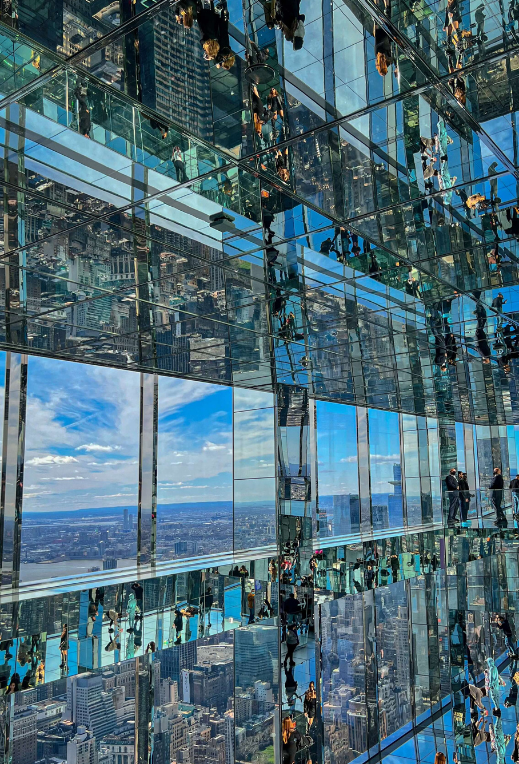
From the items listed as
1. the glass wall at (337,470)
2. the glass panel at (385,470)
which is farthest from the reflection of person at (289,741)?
the glass panel at (385,470)

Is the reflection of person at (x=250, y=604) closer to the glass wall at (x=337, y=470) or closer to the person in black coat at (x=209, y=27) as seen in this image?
the glass wall at (x=337, y=470)

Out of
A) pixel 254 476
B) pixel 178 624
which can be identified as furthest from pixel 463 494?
pixel 178 624

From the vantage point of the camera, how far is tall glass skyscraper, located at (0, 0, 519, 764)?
4324mm

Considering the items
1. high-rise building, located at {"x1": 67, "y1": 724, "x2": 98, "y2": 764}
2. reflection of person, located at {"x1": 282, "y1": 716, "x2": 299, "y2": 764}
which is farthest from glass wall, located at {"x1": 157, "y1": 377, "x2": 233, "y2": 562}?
reflection of person, located at {"x1": 282, "y1": 716, "x2": 299, "y2": 764}

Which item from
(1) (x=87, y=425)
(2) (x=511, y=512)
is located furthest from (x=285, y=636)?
(2) (x=511, y=512)

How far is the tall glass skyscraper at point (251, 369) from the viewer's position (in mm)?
4324

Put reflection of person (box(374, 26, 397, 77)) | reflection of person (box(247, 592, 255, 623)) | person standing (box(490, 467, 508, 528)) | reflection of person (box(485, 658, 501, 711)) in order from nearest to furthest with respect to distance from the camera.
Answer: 1. reflection of person (box(374, 26, 397, 77))
2. reflection of person (box(247, 592, 255, 623))
3. reflection of person (box(485, 658, 501, 711))
4. person standing (box(490, 467, 508, 528))

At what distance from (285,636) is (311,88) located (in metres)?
9.08

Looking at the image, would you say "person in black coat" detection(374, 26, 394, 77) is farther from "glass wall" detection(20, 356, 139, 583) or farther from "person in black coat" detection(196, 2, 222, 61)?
"glass wall" detection(20, 356, 139, 583)

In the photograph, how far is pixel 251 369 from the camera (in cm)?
1273

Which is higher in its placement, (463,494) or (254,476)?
(254,476)

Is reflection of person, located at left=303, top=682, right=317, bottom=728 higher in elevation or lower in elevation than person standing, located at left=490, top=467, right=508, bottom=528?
lower

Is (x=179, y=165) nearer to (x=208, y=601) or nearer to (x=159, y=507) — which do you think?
(x=208, y=601)

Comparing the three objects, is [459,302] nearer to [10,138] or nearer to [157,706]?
[10,138]
